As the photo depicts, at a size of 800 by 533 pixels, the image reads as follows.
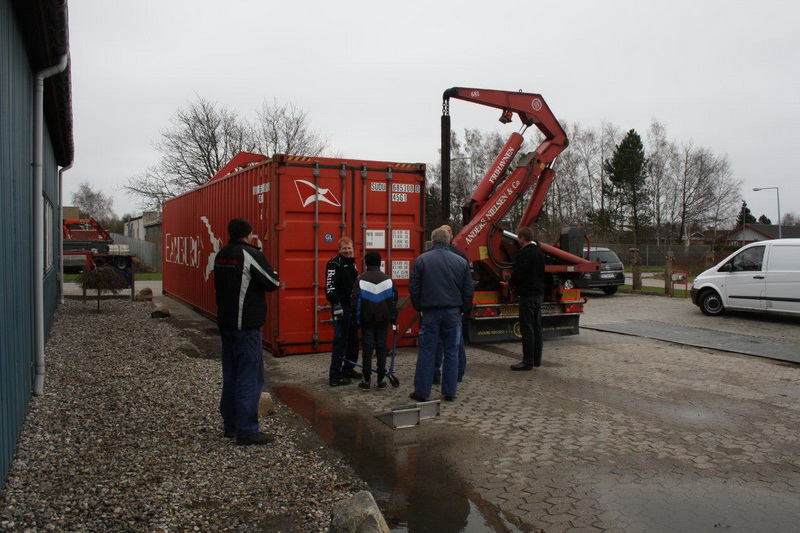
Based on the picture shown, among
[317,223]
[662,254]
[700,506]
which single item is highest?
[317,223]

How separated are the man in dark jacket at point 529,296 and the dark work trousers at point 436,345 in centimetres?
206

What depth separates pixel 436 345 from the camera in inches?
273

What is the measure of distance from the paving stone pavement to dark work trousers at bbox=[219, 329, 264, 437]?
51.0 inches

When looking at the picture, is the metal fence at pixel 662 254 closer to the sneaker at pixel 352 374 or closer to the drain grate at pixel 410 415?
the sneaker at pixel 352 374

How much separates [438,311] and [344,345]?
1.49 m

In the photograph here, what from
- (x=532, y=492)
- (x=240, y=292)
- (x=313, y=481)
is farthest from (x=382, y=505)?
(x=240, y=292)

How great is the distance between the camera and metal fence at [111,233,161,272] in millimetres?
41562

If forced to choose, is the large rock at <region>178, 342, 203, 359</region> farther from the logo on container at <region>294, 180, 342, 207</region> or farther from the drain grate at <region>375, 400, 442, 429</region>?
the drain grate at <region>375, 400, 442, 429</region>

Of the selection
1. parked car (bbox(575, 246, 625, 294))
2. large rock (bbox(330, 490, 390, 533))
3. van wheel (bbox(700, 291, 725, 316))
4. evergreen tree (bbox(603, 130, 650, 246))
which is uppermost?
evergreen tree (bbox(603, 130, 650, 246))

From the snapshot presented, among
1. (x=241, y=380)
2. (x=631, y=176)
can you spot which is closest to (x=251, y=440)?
(x=241, y=380)

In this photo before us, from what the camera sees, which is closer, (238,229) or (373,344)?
(238,229)

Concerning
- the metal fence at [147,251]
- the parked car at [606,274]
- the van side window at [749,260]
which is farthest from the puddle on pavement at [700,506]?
the metal fence at [147,251]

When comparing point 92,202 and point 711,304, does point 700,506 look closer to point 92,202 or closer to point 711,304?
point 711,304

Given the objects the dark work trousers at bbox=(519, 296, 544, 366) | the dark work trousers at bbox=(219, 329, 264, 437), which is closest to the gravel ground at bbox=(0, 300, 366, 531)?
the dark work trousers at bbox=(219, 329, 264, 437)
